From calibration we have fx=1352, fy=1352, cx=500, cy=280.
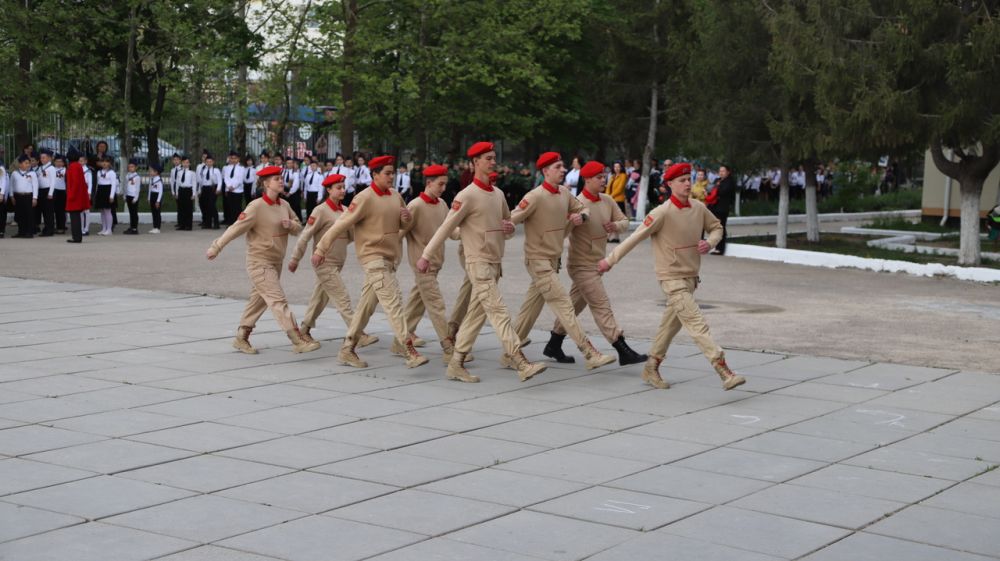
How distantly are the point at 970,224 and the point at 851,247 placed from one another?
15.2 feet

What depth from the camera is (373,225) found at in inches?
442

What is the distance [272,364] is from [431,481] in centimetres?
425

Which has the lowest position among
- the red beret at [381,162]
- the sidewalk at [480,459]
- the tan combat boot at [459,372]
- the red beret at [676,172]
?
the sidewalk at [480,459]

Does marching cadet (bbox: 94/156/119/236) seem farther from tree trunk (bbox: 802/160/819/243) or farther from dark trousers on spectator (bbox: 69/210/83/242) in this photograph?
tree trunk (bbox: 802/160/819/243)

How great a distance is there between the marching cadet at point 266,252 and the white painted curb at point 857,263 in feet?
36.3

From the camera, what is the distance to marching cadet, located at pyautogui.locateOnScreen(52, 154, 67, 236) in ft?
84.6

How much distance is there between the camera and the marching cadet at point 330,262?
39.0 ft

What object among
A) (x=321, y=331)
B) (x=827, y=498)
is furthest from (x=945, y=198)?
(x=827, y=498)

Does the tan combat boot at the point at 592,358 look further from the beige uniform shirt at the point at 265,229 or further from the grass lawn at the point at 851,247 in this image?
the grass lawn at the point at 851,247

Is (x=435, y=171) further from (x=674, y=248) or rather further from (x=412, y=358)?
(x=674, y=248)

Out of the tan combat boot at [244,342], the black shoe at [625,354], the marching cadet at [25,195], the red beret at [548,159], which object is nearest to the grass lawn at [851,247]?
the black shoe at [625,354]

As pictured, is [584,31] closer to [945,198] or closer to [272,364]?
[945,198]

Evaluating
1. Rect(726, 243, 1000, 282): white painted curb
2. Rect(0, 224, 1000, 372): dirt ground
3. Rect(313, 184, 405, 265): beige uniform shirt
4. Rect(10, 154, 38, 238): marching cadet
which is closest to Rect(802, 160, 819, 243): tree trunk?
Rect(726, 243, 1000, 282): white painted curb

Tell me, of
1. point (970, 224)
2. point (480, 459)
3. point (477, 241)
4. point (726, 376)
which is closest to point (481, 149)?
point (477, 241)
